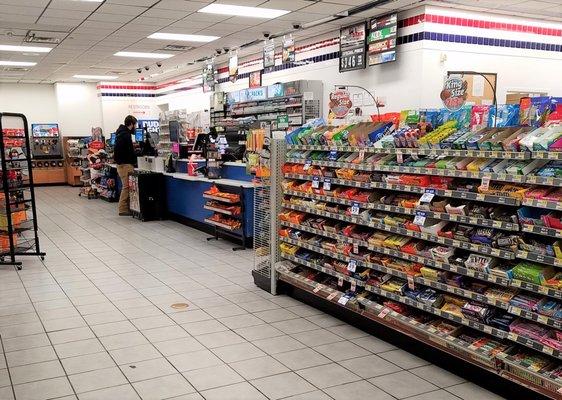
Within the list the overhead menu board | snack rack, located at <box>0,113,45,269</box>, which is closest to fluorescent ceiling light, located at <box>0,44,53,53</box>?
snack rack, located at <box>0,113,45,269</box>

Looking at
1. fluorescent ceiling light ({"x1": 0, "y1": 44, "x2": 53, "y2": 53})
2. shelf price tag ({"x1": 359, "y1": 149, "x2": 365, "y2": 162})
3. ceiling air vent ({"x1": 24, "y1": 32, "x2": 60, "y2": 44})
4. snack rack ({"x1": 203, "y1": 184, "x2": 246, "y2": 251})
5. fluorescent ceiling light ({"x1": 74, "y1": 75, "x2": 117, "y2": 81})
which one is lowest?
snack rack ({"x1": 203, "y1": 184, "x2": 246, "y2": 251})

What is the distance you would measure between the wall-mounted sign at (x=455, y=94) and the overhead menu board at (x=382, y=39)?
397 centimetres

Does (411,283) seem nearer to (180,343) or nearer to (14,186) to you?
(180,343)

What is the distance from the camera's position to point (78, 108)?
19.1 metres

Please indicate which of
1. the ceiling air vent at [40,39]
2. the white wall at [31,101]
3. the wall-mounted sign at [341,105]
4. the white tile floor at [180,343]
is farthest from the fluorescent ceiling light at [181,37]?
the white wall at [31,101]

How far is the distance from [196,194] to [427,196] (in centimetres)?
628

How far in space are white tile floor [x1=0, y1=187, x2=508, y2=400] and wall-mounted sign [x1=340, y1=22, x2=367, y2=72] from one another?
412 centimetres

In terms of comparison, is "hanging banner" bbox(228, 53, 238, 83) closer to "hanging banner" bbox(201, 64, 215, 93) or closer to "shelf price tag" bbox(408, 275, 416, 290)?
"hanging banner" bbox(201, 64, 215, 93)

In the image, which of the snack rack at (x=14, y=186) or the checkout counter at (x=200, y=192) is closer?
the snack rack at (x=14, y=186)

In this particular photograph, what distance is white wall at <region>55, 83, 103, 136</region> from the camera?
734 inches

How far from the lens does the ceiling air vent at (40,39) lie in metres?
10.0

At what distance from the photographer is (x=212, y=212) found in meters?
9.13

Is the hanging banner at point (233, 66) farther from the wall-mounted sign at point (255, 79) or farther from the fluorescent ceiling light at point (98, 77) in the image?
the fluorescent ceiling light at point (98, 77)

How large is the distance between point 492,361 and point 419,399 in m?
0.57
